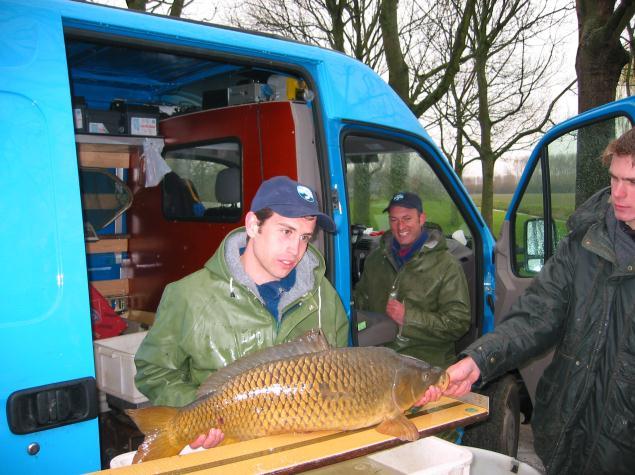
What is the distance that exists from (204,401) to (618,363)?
166cm

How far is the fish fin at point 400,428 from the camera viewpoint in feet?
5.64

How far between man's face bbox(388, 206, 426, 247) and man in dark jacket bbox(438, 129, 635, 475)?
1.75 m

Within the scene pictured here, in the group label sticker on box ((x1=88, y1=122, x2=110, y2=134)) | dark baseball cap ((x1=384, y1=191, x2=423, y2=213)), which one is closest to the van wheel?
dark baseball cap ((x1=384, y1=191, x2=423, y2=213))

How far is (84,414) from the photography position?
1.93 metres

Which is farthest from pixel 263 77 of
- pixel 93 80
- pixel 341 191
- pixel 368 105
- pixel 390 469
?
pixel 390 469

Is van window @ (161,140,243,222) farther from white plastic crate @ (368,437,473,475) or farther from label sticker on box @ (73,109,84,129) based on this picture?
white plastic crate @ (368,437,473,475)

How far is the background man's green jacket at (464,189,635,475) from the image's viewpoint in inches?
90.3

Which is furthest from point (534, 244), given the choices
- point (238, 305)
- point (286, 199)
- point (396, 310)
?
point (238, 305)

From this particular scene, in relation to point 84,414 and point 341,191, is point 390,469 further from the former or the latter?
point 341,191

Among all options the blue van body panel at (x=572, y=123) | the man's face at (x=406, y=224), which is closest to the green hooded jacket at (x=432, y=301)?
the man's face at (x=406, y=224)

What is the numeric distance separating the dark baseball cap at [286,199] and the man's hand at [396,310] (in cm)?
190

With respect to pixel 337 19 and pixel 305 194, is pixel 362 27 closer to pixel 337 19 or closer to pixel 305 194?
pixel 337 19

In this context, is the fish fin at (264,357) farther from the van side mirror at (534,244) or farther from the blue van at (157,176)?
the van side mirror at (534,244)

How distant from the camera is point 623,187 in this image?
90.4 inches
